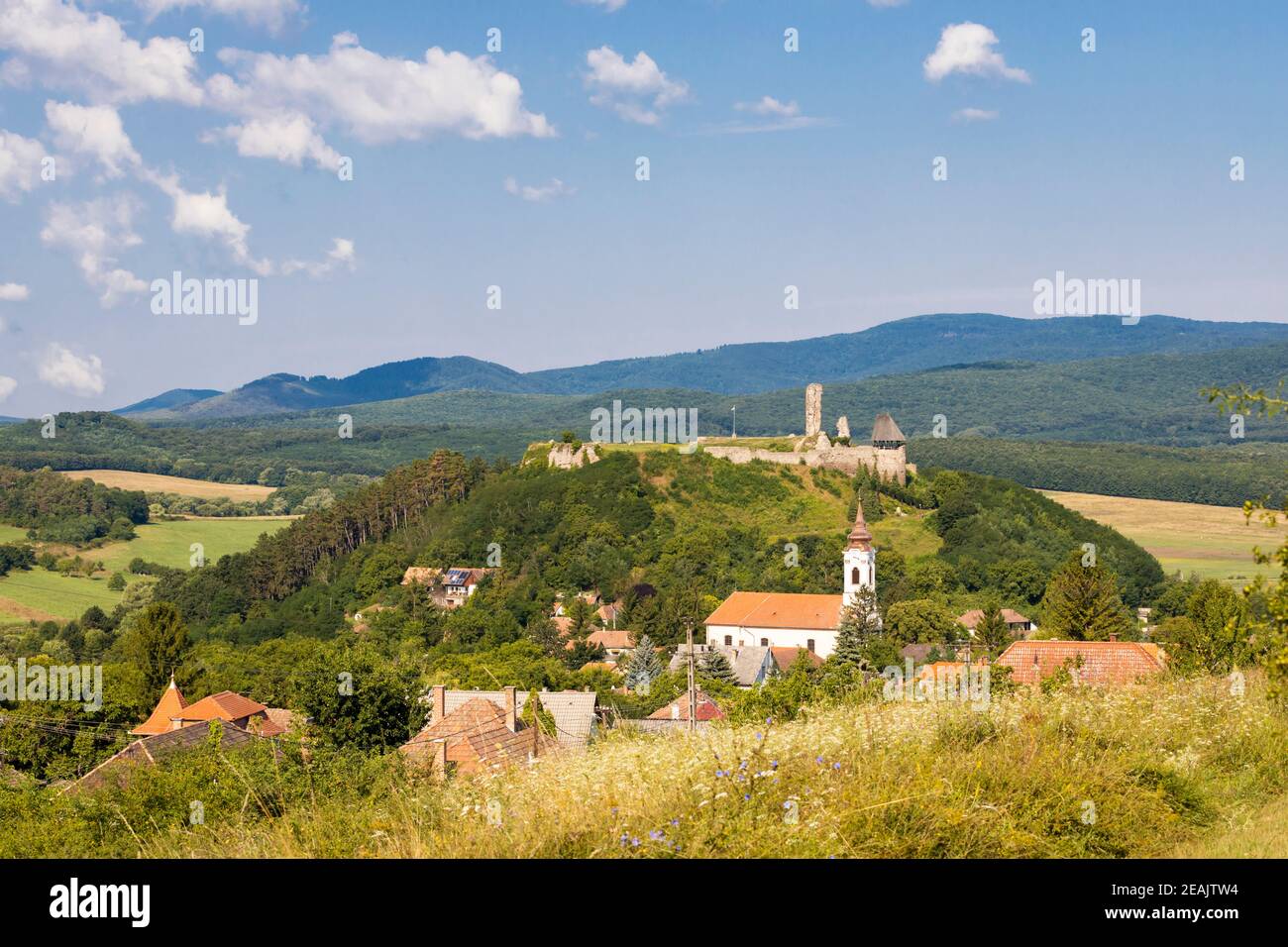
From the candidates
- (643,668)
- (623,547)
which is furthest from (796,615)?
(623,547)

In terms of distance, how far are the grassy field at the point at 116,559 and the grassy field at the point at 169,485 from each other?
17113mm

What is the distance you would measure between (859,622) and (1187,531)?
55.2m

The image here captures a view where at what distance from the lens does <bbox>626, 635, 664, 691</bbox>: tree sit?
53281 mm

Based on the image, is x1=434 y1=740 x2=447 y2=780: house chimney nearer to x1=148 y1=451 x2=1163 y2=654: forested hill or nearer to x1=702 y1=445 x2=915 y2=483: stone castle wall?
x1=148 y1=451 x2=1163 y2=654: forested hill

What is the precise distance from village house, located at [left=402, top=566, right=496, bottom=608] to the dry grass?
68.6 m

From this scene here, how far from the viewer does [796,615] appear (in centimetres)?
6581

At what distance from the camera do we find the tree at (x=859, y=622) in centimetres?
5744

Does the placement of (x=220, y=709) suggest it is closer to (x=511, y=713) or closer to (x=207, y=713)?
(x=207, y=713)

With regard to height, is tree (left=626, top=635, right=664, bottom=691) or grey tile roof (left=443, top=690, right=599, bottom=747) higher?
grey tile roof (left=443, top=690, right=599, bottom=747)

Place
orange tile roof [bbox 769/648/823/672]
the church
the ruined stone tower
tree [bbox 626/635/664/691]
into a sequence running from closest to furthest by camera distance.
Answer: tree [bbox 626/635/664/691] → orange tile roof [bbox 769/648/823/672] → the church → the ruined stone tower

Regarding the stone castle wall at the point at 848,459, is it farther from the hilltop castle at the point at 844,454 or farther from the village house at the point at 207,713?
the village house at the point at 207,713

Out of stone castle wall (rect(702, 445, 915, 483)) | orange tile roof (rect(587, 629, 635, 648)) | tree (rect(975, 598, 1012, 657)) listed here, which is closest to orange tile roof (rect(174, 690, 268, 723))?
orange tile roof (rect(587, 629, 635, 648))

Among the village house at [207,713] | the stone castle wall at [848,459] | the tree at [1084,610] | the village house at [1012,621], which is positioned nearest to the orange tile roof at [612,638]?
the village house at [1012,621]
